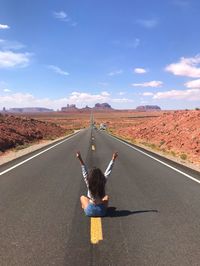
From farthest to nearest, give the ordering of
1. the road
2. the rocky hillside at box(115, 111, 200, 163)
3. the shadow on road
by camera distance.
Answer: the rocky hillside at box(115, 111, 200, 163)
the shadow on road
the road

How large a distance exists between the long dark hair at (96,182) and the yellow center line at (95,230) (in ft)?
1.53

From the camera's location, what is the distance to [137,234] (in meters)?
6.42

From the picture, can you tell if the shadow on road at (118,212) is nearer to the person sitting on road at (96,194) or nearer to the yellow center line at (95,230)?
the person sitting on road at (96,194)

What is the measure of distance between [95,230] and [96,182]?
0.99m

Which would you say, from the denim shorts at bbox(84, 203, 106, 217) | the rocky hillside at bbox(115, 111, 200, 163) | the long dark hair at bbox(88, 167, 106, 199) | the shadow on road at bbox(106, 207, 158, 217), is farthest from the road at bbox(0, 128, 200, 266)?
the rocky hillside at bbox(115, 111, 200, 163)

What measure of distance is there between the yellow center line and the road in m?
0.06

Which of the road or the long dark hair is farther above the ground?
the long dark hair

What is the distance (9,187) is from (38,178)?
71.1 inches

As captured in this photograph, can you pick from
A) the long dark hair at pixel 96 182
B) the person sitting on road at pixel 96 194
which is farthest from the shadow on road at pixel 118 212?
the long dark hair at pixel 96 182

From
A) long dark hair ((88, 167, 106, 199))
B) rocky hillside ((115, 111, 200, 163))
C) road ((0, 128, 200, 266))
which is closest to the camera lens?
road ((0, 128, 200, 266))

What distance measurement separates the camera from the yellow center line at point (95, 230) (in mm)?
6102

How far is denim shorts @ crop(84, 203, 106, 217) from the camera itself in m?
7.47

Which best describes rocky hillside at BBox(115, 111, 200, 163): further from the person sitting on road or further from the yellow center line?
the yellow center line

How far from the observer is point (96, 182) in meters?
7.29
